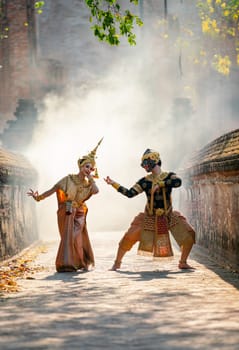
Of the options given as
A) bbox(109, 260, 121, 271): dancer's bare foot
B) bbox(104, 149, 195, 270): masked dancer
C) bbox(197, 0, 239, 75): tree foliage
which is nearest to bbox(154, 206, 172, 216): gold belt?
bbox(104, 149, 195, 270): masked dancer

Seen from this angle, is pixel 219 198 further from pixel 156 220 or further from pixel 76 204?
pixel 76 204

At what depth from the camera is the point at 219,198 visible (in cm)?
1307

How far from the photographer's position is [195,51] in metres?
43.8

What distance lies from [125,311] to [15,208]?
898cm

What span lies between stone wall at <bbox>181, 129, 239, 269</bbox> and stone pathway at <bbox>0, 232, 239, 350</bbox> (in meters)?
0.72

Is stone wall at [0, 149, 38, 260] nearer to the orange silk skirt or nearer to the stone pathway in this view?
the orange silk skirt

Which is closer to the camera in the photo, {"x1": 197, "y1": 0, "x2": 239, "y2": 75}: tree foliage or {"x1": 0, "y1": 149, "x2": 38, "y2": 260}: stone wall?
{"x1": 0, "y1": 149, "x2": 38, "y2": 260}: stone wall

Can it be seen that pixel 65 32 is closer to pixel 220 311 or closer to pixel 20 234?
pixel 20 234

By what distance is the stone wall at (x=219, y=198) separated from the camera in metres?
11.4

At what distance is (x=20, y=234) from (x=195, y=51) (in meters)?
29.1

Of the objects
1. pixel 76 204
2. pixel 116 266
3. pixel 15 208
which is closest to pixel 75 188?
pixel 76 204

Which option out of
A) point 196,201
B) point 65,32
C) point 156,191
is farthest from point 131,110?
point 156,191

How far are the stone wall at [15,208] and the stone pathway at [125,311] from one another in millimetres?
2796

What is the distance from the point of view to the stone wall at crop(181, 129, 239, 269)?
1138 cm
